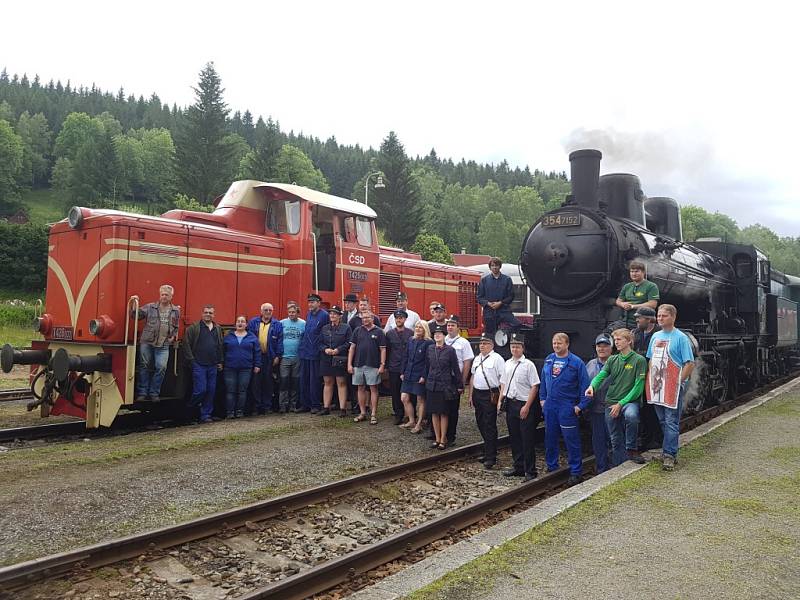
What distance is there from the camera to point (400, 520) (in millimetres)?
5762

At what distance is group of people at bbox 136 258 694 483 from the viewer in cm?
702

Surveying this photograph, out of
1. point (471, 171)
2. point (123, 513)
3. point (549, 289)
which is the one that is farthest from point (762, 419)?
point (471, 171)

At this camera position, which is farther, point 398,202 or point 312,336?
point 398,202

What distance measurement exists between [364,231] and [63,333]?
586 cm

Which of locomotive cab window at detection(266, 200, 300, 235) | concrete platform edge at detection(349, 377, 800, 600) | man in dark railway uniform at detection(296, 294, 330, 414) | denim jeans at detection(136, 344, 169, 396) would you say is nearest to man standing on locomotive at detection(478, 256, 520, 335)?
man in dark railway uniform at detection(296, 294, 330, 414)

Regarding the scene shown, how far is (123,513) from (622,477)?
4894 millimetres

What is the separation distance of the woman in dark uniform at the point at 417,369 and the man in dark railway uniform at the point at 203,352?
2.92 meters

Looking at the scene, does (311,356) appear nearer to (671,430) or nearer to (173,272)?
(173,272)

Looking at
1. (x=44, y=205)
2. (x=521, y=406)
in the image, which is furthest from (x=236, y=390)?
(x=44, y=205)

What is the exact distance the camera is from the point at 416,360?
29.1 ft

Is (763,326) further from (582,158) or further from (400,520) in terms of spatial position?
(400,520)

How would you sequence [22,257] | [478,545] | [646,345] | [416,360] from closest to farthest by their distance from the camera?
[478,545] < [646,345] < [416,360] < [22,257]

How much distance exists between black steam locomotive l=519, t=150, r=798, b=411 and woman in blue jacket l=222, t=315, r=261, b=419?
14.5 ft

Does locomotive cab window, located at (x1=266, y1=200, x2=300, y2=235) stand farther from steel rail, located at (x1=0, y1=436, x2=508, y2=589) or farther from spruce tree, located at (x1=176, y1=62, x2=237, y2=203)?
spruce tree, located at (x1=176, y1=62, x2=237, y2=203)
